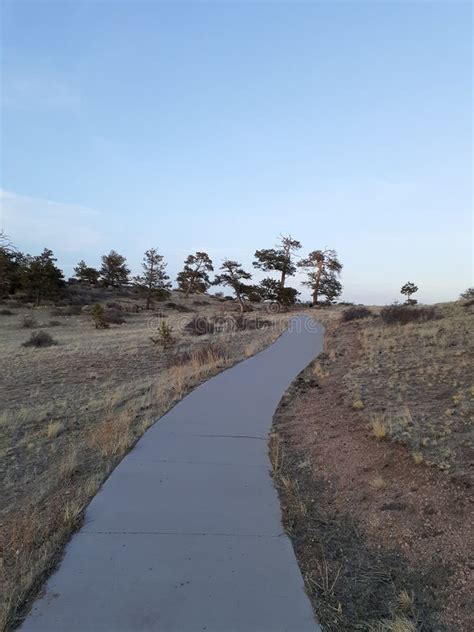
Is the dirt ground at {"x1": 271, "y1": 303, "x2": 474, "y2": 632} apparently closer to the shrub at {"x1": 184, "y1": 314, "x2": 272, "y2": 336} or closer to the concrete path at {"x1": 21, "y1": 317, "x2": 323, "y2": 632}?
the concrete path at {"x1": 21, "y1": 317, "x2": 323, "y2": 632}

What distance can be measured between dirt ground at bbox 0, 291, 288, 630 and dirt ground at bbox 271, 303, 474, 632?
2.24 m

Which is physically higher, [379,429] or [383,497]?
[379,429]

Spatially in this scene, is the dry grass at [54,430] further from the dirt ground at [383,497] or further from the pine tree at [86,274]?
the pine tree at [86,274]

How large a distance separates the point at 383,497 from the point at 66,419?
21.3 feet

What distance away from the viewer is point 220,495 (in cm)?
487

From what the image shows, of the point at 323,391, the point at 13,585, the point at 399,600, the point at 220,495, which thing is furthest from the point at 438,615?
the point at 323,391

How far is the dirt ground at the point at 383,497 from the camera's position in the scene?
11.0 feet

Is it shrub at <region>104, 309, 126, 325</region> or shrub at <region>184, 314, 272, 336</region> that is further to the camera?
shrub at <region>104, 309, 126, 325</region>

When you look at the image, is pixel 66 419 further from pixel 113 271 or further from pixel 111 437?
pixel 113 271

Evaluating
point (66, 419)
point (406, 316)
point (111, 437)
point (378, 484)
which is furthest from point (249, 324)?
point (378, 484)

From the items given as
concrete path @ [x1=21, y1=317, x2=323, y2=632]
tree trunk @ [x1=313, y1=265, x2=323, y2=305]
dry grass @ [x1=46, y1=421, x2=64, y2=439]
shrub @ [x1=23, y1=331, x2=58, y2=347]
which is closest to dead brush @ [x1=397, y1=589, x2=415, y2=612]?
concrete path @ [x1=21, y1=317, x2=323, y2=632]

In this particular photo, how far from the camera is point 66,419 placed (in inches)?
349

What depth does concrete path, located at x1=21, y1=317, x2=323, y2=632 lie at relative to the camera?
3031 mm

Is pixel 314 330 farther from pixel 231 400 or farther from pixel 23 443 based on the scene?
pixel 23 443
